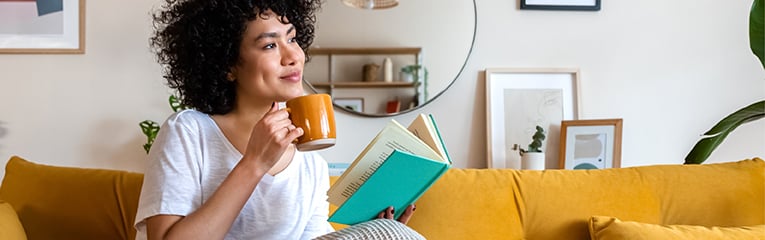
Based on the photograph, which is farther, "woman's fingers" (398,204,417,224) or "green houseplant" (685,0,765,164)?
"green houseplant" (685,0,765,164)

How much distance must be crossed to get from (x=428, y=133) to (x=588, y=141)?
89 cm

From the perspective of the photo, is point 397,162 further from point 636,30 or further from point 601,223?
point 636,30

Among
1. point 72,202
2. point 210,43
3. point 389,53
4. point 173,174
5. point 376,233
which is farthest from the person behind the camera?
point 389,53

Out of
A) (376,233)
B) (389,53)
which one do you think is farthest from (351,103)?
(376,233)

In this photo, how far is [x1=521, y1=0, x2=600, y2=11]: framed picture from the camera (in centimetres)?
200

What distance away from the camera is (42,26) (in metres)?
1.94

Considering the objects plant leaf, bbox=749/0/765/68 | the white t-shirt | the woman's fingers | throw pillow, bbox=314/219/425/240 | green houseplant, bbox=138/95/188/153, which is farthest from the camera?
green houseplant, bbox=138/95/188/153

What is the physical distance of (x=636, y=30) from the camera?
6.70ft

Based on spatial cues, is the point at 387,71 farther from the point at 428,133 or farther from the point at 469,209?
the point at 428,133

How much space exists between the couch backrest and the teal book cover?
27 centimetres

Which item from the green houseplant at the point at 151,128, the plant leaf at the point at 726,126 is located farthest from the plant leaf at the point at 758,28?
the green houseplant at the point at 151,128

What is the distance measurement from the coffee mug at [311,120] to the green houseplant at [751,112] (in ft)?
3.73

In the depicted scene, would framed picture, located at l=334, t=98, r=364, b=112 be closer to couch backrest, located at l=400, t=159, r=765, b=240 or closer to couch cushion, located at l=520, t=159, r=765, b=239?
couch backrest, located at l=400, t=159, r=765, b=240

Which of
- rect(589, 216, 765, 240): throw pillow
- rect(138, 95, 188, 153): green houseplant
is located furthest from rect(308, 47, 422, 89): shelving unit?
rect(589, 216, 765, 240): throw pillow
